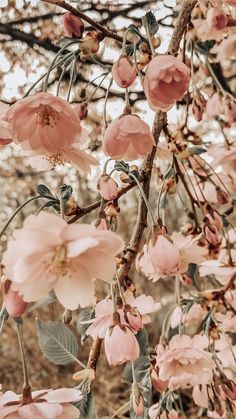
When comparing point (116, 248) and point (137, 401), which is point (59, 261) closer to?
point (116, 248)

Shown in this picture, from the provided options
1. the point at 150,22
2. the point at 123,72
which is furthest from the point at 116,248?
the point at 150,22

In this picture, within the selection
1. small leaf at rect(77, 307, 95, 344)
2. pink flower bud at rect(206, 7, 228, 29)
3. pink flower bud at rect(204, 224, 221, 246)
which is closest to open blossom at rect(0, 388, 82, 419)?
small leaf at rect(77, 307, 95, 344)

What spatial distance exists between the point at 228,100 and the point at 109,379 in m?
2.86

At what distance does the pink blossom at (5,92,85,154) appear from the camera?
2.65 feet

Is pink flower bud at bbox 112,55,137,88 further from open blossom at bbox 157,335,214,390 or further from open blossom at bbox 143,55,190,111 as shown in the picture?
open blossom at bbox 157,335,214,390

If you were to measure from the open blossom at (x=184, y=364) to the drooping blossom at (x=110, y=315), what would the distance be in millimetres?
79

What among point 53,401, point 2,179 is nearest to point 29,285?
point 53,401

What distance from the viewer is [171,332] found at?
3.96 feet

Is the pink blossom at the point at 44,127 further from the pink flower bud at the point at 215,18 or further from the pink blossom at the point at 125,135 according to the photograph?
the pink flower bud at the point at 215,18

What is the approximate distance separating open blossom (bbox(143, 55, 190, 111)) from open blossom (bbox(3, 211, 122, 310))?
0.26m

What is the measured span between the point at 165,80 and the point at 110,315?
37cm


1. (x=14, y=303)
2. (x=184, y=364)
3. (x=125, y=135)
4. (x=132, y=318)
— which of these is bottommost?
(x=184, y=364)

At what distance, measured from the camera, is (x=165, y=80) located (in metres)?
0.77

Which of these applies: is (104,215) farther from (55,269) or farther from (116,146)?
(55,269)
